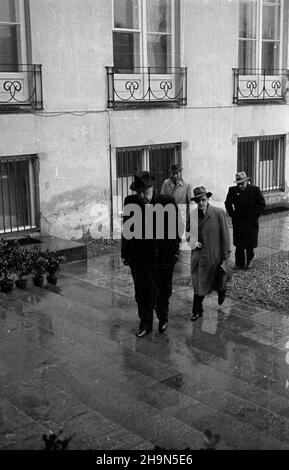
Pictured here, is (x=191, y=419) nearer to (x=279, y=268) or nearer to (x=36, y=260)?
(x=36, y=260)

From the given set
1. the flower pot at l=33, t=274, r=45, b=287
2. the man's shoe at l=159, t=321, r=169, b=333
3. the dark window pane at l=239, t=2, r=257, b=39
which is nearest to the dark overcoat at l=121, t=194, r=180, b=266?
the man's shoe at l=159, t=321, r=169, b=333

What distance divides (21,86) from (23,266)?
13.8 ft

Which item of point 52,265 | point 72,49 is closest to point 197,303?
point 52,265

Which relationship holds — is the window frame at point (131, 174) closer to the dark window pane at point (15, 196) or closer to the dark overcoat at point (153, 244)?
the dark window pane at point (15, 196)

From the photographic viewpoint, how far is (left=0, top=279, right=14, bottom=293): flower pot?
8891mm

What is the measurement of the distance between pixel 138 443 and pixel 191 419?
0.70 metres

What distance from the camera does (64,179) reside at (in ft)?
40.8

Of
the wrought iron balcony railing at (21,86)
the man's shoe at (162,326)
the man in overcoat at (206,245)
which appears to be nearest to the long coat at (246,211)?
the man in overcoat at (206,245)

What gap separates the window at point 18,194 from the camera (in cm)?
1202

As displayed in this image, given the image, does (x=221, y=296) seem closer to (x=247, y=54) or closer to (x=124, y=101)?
(x=124, y=101)

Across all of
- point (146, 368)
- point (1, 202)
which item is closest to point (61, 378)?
point (146, 368)

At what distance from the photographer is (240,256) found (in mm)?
10805

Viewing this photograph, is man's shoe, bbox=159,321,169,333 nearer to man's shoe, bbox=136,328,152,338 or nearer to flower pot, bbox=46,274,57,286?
man's shoe, bbox=136,328,152,338

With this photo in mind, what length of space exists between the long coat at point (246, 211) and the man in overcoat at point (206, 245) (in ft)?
8.88
